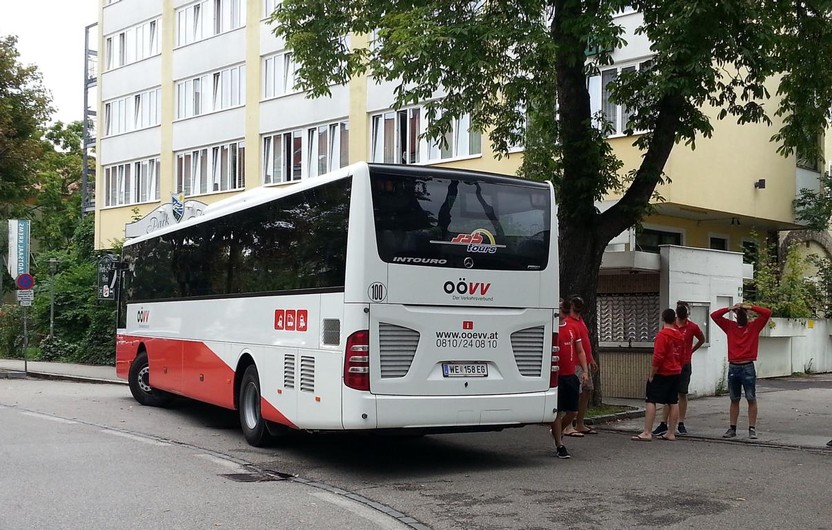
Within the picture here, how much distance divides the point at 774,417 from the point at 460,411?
7599 millimetres

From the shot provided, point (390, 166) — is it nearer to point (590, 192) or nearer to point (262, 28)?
point (590, 192)

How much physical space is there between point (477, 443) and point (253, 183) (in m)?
22.1

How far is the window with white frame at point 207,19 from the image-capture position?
34.7 metres

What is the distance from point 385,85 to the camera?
28578 millimetres

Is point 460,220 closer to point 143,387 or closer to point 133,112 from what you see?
point 143,387

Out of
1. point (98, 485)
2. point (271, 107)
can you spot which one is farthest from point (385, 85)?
point (98, 485)

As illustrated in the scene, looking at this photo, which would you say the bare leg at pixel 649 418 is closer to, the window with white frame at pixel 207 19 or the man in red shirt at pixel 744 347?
the man in red shirt at pixel 744 347

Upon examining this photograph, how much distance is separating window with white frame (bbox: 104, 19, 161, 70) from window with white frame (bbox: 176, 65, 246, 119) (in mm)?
2946

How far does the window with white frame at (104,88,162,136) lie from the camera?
38531 mm

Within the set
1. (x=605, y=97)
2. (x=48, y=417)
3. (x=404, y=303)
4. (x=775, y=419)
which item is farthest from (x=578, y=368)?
(x=605, y=97)

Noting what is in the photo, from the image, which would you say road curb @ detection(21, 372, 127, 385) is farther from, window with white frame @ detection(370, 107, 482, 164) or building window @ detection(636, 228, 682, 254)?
building window @ detection(636, 228, 682, 254)

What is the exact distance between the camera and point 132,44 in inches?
1570

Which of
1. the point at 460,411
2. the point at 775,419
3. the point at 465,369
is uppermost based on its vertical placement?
the point at 465,369

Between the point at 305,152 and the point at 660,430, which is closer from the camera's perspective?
the point at 660,430
